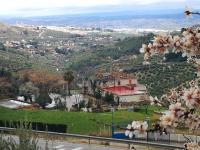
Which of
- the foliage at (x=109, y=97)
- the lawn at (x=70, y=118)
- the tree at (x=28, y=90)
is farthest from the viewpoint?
the tree at (x=28, y=90)

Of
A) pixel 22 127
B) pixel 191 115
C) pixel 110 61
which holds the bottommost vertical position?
pixel 110 61

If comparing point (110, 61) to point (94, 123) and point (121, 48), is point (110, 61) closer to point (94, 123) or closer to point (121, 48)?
point (121, 48)

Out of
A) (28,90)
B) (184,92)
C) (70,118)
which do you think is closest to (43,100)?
(28,90)

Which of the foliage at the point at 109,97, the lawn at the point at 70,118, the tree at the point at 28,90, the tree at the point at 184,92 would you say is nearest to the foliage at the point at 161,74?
the foliage at the point at 109,97

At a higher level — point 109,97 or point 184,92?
point 184,92

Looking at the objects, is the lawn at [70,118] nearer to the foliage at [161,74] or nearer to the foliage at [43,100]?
the foliage at [43,100]

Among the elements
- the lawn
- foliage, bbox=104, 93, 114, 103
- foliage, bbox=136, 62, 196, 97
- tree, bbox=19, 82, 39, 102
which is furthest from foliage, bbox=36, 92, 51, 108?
the lawn

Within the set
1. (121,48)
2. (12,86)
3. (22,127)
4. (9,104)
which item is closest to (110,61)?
(121,48)

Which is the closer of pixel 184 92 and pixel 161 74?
pixel 184 92

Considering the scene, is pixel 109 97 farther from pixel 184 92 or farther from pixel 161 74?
pixel 184 92

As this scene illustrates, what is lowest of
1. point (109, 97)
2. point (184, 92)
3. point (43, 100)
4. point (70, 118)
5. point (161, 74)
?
point (109, 97)

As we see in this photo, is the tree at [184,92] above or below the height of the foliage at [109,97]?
above
